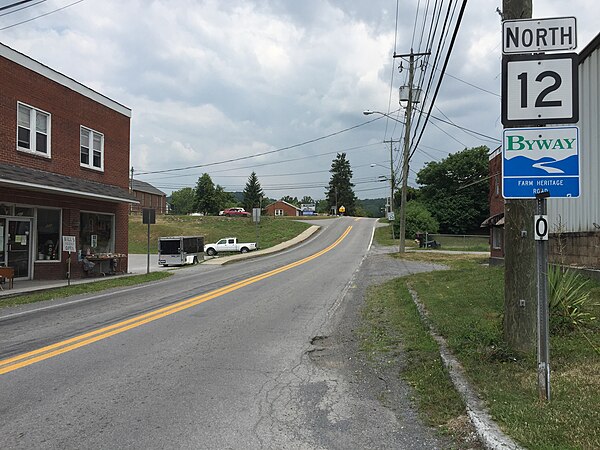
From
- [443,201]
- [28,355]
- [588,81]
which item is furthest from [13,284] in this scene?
[443,201]

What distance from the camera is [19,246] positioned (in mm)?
18453

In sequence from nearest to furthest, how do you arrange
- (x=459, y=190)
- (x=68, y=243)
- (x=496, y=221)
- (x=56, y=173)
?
(x=68, y=243), (x=56, y=173), (x=496, y=221), (x=459, y=190)

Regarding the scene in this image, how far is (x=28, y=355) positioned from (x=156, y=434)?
12.9ft

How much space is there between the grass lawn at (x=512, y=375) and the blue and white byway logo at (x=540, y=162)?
199 cm

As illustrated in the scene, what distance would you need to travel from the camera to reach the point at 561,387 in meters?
5.27

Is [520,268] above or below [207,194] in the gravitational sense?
below

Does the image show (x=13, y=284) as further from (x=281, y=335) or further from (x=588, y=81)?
(x=588, y=81)

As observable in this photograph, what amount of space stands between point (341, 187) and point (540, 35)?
116 meters

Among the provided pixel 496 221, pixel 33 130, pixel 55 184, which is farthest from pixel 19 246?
pixel 496 221

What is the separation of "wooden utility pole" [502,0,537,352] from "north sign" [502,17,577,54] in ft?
2.50

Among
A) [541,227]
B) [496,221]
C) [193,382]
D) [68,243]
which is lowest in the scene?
[193,382]

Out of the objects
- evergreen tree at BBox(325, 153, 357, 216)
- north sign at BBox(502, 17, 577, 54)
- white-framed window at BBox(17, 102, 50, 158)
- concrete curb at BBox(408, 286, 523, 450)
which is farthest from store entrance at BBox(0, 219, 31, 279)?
evergreen tree at BBox(325, 153, 357, 216)

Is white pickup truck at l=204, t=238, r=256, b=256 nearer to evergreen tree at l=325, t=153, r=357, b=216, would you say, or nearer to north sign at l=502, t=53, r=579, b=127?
north sign at l=502, t=53, r=579, b=127

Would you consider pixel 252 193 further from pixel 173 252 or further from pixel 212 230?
pixel 173 252
